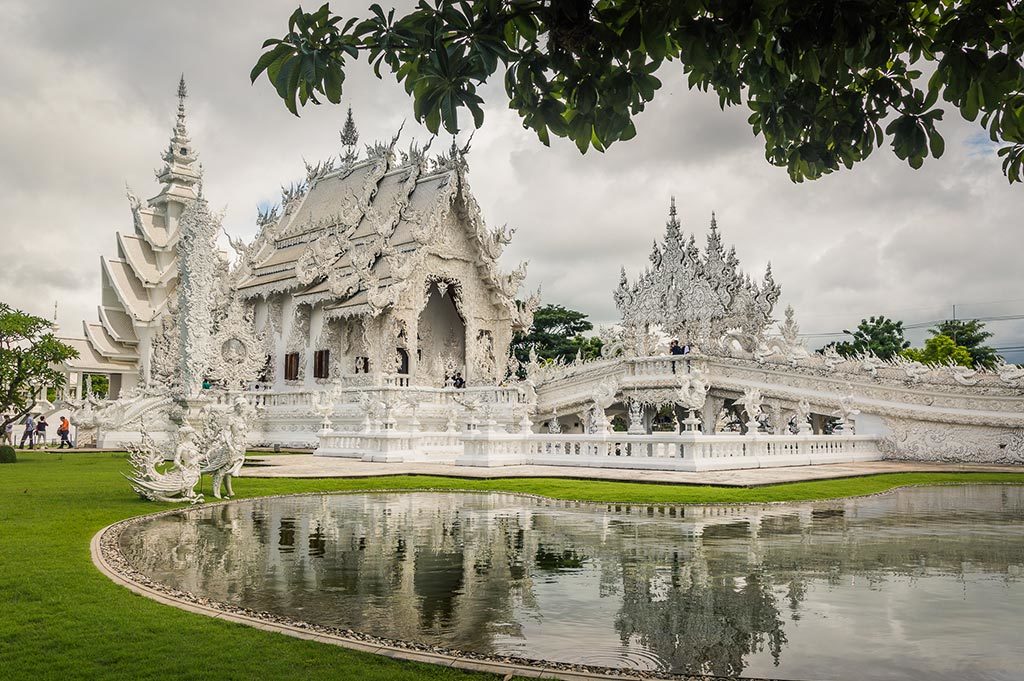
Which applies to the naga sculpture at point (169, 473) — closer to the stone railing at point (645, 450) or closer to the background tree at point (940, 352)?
the stone railing at point (645, 450)

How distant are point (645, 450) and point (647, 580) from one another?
1019 cm

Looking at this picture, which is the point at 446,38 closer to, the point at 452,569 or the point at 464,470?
the point at 452,569

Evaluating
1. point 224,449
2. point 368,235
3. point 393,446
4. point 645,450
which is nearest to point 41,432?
point 368,235

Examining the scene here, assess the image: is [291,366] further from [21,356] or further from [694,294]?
[694,294]

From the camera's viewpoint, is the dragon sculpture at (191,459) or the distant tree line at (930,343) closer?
the dragon sculpture at (191,459)

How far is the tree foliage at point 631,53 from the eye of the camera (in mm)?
3178

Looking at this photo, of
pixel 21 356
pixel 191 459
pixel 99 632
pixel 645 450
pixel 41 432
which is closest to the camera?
pixel 99 632

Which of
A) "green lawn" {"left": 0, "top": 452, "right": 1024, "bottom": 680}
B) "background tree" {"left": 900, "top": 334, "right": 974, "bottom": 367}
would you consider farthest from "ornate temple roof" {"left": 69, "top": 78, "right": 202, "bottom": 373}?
"background tree" {"left": 900, "top": 334, "right": 974, "bottom": 367}

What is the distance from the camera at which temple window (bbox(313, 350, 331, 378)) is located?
97.2 ft

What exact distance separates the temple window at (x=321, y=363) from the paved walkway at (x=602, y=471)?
9350 millimetres

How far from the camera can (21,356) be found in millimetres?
25375

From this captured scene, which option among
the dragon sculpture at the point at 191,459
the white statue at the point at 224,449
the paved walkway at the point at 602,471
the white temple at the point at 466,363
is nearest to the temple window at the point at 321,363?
the white temple at the point at 466,363

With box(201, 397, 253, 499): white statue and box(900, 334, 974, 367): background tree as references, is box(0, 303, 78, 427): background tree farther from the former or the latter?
box(900, 334, 974, 367): background tree

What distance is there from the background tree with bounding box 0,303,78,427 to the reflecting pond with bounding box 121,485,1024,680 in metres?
18.0
